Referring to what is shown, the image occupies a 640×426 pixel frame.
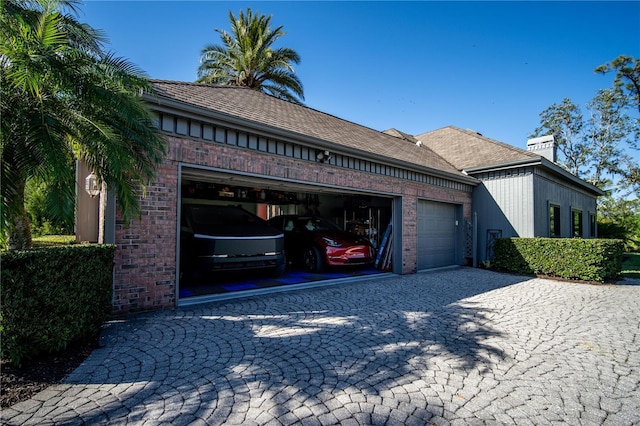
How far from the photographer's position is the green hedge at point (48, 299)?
265 centimetres

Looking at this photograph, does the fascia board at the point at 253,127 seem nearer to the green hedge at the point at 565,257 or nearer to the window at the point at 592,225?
the green hedge at the point at 565,257

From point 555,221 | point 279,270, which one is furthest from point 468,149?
point 279,270

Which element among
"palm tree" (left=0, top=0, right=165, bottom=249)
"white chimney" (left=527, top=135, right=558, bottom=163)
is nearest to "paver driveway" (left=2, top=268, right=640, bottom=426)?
"palm tree" (left=0, top=0, right=165, bottom=249)

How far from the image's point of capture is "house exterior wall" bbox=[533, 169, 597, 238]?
10656mm

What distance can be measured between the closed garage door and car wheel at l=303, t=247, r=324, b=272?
3239mm

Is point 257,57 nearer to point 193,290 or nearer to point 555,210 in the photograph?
point 193,290

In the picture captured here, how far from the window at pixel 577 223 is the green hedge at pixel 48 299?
61.7ft

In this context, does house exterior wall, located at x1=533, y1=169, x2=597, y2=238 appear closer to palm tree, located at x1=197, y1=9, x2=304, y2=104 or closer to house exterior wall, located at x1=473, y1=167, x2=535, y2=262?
house exterior wall, located at x1=473, y1=167, x2=535, y2=262

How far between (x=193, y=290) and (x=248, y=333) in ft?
8.64

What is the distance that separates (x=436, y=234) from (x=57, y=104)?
386 inches

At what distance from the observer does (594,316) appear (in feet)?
16.5

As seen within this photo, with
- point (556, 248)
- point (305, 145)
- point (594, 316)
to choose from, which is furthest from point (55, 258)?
point (556, 248)

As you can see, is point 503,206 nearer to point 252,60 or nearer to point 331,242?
point 331,242

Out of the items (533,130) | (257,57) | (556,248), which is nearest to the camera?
(556,248)
